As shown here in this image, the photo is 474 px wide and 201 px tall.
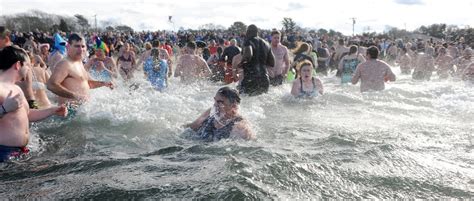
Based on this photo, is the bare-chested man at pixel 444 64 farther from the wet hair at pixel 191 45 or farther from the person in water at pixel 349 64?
the wet hair at pixel 191 45

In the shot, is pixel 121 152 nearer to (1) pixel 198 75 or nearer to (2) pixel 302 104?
(2) pixel 302 104

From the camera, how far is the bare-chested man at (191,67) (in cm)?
871

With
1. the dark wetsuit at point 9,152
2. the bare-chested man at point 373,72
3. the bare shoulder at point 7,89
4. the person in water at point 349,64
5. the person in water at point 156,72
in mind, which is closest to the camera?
the bare shoulder at point 7,89

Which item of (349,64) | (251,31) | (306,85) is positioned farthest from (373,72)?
(251,31)

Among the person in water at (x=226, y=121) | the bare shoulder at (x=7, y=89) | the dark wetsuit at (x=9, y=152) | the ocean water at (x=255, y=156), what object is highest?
the bare shoulder at (x=7, y=89)

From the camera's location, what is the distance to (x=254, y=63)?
6789 millimetres

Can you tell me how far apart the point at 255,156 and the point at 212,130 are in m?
0.78

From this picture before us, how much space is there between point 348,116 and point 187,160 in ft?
10.9

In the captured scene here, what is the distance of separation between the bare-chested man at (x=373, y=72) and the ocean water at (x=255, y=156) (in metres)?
0.87

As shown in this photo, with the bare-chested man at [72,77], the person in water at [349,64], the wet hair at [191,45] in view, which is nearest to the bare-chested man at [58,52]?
the wet hair at [191,45]

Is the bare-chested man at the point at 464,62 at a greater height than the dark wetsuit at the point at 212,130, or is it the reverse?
the bare-chested man at the point at 464,62

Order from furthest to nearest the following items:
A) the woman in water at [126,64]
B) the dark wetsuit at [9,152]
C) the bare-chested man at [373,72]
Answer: the woman in water at [126,64] < the bare-chested man at [373,72] < the dark wetsuit at [9,152]

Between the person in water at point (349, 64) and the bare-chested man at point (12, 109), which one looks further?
the person in water at point (349, 64)

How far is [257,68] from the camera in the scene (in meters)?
6.83
